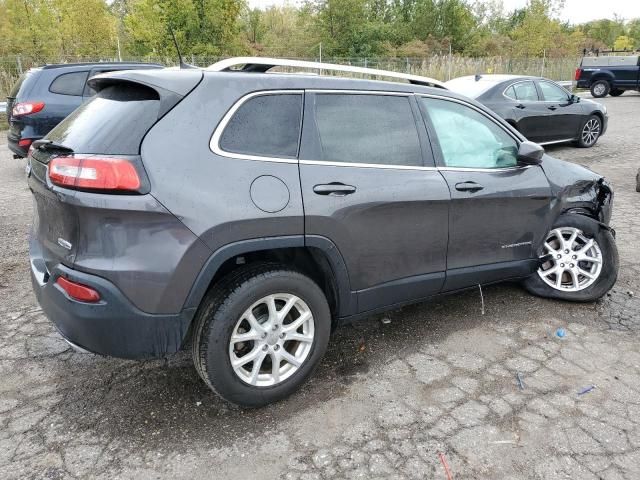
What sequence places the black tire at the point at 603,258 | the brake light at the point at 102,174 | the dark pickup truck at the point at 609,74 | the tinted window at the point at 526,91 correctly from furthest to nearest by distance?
the dark pickup truck at the point at 609,74, the tinted window at the point at 526,91, the black tire at the point at 603,258, the brake light at the point at 102,174

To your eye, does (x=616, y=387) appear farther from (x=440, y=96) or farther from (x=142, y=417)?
(x=142, y=417)

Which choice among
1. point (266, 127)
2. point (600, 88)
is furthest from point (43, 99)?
point (600, 88)

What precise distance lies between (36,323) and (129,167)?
2.12m

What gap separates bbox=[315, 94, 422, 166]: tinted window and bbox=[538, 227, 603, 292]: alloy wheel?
1584 millimetres

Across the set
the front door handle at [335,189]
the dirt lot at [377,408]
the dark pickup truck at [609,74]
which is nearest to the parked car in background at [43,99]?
the dirt lot at [377,408]

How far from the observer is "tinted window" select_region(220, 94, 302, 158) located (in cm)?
266

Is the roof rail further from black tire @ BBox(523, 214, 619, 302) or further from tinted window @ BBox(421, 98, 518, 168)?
black tire @ BBox(523, 214, 619, 302)

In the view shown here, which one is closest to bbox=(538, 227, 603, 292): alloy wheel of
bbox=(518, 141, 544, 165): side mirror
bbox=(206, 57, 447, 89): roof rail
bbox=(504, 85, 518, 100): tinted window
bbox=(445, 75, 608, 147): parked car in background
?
bbox=(518, 141, 544, 165): side mirror

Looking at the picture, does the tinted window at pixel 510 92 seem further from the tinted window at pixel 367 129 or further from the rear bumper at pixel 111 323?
the rear bumper at pixel 111 323

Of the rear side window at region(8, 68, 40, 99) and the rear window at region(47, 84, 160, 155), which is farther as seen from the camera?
the rear side window at region(8, 68, 40, 99)

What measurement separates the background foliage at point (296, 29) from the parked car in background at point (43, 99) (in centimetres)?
530

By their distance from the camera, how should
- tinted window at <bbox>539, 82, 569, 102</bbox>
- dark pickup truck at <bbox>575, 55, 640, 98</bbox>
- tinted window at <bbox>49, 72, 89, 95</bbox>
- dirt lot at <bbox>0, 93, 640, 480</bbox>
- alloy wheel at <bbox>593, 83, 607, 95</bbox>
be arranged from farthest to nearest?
1. alloy wheel at <bbox>593, 83, 607, 95</bbox>
2. dark pickup truck at <bbox>575, 55, 640, 98</bbox>
3. tinted window at <bbox>539, 82, 569, 102</bbox>
4. tinted window at <bbox>49, 72, 89, 95</bbox>
5. dirt lot at <bbox>0, 93, 640, 480</bbox>

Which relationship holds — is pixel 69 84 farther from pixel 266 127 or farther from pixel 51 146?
pixel 266 127

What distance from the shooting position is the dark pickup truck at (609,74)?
74.7 ft
